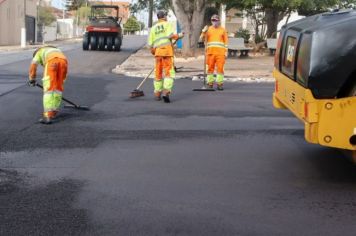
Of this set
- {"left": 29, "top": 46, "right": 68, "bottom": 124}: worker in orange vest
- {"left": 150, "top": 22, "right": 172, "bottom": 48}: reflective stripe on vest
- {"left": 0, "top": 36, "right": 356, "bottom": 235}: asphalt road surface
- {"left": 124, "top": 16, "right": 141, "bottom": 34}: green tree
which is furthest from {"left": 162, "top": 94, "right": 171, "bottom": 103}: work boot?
{"left": 124, "top": 16, "right": 141, "bottom": 34}: green tree

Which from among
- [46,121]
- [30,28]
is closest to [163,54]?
[46,121]

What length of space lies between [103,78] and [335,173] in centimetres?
1119

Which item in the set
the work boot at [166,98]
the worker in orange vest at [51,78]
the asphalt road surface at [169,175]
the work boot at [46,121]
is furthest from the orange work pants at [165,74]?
the work boot at [46,121]

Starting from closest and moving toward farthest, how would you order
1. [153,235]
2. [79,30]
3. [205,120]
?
[153,235]
[205,120]
[79,30]

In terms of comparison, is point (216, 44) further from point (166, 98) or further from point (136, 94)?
point (166, 98)

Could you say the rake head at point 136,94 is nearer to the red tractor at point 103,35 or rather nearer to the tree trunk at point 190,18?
the tree trunk at point 190,18

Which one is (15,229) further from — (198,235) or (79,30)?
(79,30)

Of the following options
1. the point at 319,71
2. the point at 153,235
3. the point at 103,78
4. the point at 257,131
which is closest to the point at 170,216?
the point at 153,235

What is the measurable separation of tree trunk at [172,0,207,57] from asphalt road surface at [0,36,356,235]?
1640cm

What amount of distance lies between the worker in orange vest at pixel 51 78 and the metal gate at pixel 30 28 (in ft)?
142

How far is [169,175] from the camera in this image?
612cm

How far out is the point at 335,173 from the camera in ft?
20.4

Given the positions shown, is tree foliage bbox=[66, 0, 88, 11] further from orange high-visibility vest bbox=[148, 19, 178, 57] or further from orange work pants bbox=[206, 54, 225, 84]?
orange high-visibility vest bbox=[148, 19, 178, 57]

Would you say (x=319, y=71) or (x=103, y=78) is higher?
(x=319, y=71)
